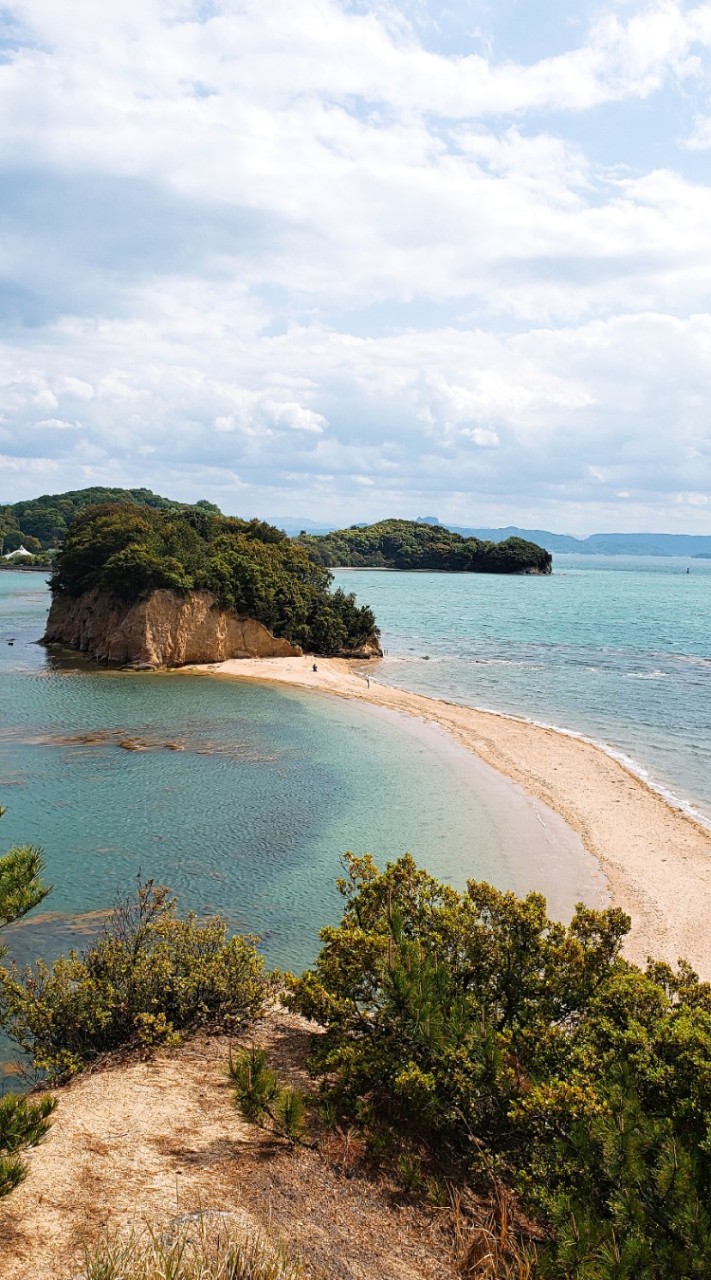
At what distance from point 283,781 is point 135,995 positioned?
54.0 ft

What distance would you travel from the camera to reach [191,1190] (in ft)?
24.5

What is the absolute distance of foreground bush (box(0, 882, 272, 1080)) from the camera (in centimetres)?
1009

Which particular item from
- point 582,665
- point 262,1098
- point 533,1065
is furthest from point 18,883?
point 582,665

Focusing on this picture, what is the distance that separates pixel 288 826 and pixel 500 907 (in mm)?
13489

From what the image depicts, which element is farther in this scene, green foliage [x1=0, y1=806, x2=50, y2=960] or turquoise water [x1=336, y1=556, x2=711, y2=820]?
turquoise water [x1=336, y1=556, x2=711, y2=820]

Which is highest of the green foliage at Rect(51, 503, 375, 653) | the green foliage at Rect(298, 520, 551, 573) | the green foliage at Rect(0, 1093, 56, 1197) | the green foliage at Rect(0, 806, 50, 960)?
the green foliage at Rect(298, 520, 551, 573)

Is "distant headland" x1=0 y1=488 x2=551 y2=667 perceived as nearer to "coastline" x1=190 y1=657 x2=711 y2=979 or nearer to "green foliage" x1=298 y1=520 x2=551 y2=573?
"coastline" x1=190 y1=657 x2=711 y2=979

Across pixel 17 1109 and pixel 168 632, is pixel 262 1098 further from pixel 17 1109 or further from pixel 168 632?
pixel 168 632

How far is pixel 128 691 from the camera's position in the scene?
4050 centimetres

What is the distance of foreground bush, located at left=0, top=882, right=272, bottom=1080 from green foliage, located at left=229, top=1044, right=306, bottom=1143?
2.59 m

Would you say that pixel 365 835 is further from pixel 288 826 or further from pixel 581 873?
pixel 581 873

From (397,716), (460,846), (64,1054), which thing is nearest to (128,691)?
(397,716)

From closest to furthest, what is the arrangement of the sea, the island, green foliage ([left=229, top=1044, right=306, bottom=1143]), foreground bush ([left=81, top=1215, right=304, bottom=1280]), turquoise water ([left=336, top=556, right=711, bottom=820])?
foreground bush ([left=81, top=1215, right=304, bottom=1280]), green foliage ([left=229, top=1044, right=306, bottom=1143]), the sea, turquoise water ([left=336, top=556, right=711, bottom=820]), the island

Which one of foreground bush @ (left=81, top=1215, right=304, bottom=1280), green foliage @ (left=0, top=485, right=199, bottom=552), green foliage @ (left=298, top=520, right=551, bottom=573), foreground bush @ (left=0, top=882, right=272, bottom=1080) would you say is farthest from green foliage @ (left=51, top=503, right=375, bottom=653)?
green foliage @ (left=298, top=520, right=551, bottom=573)
